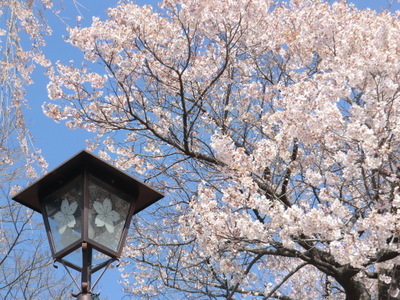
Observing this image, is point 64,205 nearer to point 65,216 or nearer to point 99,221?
point 65,216

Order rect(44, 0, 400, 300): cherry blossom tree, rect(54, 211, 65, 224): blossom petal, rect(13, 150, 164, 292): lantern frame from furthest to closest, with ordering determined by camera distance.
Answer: rect(44, 0, 400, 300): cherry blossom tree < rect(54, 211, 65, 224): blossom petal < rect(13, 150, 164, 292): lantern frame

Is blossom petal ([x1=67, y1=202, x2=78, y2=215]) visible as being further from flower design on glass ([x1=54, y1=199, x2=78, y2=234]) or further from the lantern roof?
the lantern roof

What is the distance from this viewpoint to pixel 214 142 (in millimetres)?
6047

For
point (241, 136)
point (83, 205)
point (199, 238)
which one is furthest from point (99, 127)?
point (83, 205)

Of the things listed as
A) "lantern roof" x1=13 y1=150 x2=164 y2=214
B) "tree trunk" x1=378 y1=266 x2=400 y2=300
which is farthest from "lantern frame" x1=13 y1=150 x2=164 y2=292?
"tree trunk" x1=378 y1=266 x2=400 y2=300

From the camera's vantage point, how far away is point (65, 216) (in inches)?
107

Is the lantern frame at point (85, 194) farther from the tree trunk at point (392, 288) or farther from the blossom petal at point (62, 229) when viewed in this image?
the tree trunk at point (392, 288)

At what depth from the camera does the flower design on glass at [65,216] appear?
8.87ft

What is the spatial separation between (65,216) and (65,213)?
0.05 ft

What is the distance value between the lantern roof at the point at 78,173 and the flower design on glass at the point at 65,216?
108 mm

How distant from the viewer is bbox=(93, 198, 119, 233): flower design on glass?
2709mm

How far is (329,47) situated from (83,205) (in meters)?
5.38

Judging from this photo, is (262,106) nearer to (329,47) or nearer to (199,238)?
(329,47)

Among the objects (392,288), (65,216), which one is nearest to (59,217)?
(65,216)
